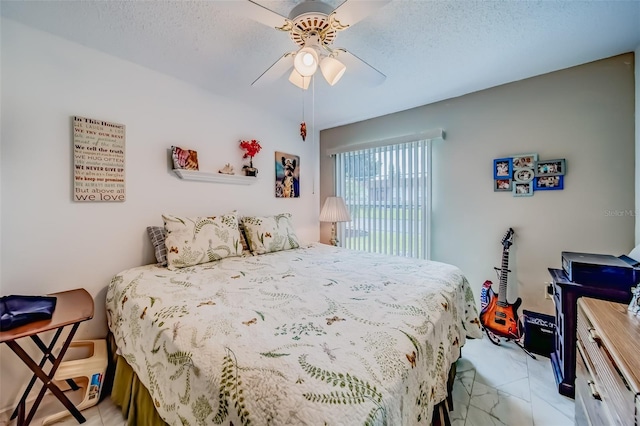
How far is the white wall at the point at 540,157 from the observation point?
187cm

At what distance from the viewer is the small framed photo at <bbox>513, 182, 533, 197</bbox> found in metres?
2.19

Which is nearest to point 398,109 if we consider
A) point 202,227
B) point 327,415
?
point 202,227

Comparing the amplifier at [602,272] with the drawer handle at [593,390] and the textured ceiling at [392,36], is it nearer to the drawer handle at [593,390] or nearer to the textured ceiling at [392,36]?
the drawer handle at [593,390]

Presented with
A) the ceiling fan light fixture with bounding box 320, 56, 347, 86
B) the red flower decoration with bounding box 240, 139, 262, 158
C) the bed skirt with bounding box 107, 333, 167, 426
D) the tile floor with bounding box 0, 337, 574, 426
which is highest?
the ceiling fan light fixture with bounding box 320, 56, 347, 86

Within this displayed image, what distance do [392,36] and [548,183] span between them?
1.80 metres

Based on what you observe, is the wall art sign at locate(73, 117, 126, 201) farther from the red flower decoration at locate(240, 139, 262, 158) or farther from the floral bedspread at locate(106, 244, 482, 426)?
the red flower decoration at locate(240, 139, 262, 158)

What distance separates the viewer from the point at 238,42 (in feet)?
5.57

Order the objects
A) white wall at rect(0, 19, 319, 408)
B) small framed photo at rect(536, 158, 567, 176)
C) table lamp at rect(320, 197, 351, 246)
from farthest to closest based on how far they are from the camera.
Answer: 1. table lamp at rect(320, 197, 351, 246)
2. small framed photo at rect(536, 158, 567, 176)
3. white wall at rect(0, 19, 319, 408)

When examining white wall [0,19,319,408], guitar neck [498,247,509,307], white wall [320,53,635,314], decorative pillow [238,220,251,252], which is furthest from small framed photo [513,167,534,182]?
white wall [0,19,319,408]

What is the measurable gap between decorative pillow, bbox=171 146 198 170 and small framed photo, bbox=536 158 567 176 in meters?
3.10

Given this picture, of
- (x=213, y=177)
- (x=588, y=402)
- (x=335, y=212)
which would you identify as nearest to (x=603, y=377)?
(x=588, y=402)

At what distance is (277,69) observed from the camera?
1.62 metres

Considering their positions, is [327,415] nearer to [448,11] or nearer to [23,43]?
[448,11]

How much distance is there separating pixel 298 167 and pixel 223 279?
2163 mm
